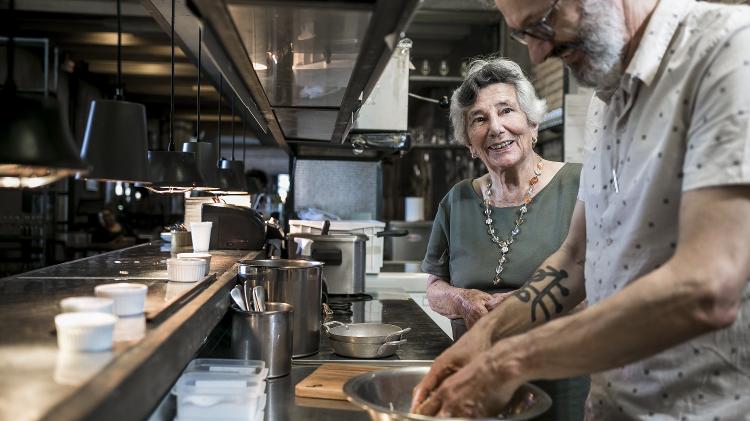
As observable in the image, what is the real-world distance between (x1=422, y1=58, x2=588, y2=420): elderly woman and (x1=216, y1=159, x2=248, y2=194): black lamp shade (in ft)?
4.08

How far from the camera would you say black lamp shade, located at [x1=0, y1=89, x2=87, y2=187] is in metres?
1.00

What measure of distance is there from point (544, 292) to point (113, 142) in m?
1.12

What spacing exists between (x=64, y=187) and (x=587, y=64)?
426 inches

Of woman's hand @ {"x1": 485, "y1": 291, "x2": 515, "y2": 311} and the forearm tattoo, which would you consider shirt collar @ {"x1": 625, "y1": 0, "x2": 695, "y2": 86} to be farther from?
woman's hand @ {"x1": 485, "y1": 291, "x2": 515, "y2": 311}

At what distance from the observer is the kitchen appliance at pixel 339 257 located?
3535mm

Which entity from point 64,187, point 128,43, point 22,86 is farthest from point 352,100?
point 64,187

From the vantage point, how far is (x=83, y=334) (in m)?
1.10

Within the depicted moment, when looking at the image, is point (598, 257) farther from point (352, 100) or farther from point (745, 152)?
point (352, 100)

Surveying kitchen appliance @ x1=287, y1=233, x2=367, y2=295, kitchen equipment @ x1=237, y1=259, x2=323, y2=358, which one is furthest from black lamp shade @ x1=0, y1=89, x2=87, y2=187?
kitchen appliance @ x1=287, y1=233, x2=367, y2=295

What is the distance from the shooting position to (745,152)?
103 centimetres

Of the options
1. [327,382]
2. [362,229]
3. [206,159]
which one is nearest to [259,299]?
[327,382]

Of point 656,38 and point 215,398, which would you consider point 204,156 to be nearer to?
point 215,398

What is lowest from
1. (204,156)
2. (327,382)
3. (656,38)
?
(327,382)

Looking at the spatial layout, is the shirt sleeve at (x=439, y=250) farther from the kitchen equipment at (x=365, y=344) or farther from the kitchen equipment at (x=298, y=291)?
the kitchen equipment at (x=298, y=291)
